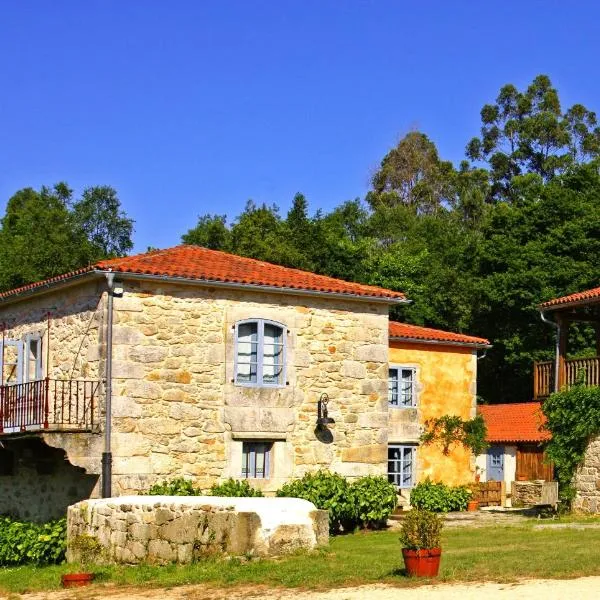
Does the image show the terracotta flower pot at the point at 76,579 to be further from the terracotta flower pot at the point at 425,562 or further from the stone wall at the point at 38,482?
the stone wall at the point at 38,482

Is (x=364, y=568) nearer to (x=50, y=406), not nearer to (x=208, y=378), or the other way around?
(x=208, y=378)

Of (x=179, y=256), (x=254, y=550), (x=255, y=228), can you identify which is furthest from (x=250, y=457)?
(x=255, y=228)

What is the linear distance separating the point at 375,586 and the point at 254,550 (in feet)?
9.33

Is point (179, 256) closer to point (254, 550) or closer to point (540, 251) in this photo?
point (254, 550)

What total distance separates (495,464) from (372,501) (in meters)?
16.8

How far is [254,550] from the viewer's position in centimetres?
1548

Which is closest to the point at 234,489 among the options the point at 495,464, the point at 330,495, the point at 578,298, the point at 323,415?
the point at 330,495

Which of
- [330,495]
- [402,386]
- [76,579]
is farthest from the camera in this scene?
[402,386]

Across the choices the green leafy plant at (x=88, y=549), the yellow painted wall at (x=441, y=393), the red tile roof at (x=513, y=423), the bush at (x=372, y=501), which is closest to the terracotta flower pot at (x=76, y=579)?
the green leafy plant at (x=88, y=549)

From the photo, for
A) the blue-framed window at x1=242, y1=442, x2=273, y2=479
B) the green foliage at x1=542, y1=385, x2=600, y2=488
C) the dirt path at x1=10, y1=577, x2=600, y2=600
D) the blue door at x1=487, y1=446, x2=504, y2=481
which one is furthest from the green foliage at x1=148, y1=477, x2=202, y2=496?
the blue door at x1=487, y1=446, x2=504, y2=481

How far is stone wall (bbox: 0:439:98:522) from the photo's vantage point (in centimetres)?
2133

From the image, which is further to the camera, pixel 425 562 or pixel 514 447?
pixel 514 447

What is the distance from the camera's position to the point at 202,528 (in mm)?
15703

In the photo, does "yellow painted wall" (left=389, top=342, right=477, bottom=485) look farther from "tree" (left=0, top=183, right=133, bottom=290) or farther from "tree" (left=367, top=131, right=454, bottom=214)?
"tree" (left=367, top=131, right=454, bottom=214)
